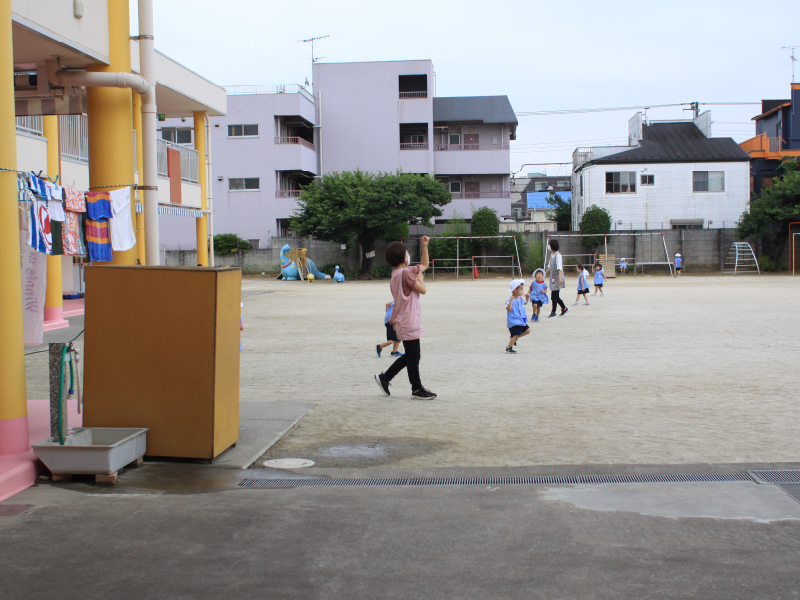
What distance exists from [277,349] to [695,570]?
916 cm

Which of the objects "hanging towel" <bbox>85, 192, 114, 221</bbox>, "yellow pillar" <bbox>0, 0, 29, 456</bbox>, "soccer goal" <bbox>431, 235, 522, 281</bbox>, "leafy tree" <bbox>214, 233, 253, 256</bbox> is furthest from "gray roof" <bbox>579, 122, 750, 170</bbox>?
"yellow pillar" <bbox>0, 0, 29, 456</bbox>

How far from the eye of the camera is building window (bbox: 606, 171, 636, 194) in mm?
45125

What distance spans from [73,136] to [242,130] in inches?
1167

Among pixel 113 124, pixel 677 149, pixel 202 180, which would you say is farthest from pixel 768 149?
pixel 113 124

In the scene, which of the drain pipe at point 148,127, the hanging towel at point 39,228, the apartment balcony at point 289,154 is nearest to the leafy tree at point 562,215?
the apartment balcony at point 289,154

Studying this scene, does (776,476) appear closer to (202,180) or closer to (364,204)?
(202,180)

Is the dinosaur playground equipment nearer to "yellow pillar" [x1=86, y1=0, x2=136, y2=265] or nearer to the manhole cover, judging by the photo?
"yellow pillar" [x1=86, y1=0, x2=136, y2=265]

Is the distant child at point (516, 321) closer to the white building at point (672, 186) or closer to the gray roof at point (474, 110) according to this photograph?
the white building at point (672, 186)

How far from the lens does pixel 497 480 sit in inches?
183

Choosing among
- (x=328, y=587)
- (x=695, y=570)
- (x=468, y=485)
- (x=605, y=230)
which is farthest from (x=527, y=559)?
(x=605, y=230)

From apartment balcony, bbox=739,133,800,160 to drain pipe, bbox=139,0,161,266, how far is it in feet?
151

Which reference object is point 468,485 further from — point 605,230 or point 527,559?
point 605,230

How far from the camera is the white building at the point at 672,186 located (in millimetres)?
44656

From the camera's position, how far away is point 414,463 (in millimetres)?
5148
